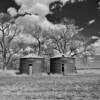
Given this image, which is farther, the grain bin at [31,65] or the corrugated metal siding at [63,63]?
the corrugated metal siding at [63,63]

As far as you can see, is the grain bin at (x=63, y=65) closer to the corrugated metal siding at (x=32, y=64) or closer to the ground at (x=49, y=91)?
the corrugated metal siding at (x=32, y=64)

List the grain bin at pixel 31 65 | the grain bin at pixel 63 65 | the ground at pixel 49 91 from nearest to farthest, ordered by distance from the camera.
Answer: the ground at pixel 49 91
the grain bin at pixel 31 65
the grain bin at pixel 63 65

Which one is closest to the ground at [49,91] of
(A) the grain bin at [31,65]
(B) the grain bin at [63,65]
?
(A) the grain bin at [31,65]

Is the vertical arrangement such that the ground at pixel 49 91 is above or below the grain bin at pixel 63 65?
below

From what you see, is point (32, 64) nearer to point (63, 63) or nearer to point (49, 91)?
point (63, 63)

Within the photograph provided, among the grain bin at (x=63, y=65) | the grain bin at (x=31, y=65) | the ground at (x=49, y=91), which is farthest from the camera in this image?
the grain bin at (x=63, y=65)

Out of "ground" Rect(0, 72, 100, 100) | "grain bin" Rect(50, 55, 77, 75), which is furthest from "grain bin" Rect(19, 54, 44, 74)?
"ground" Rect(0, 72, 100, 100)

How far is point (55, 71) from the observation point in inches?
1398

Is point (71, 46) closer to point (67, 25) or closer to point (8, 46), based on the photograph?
point (67, 25)

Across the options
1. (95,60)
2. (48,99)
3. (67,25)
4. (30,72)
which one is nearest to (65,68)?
(30,72)

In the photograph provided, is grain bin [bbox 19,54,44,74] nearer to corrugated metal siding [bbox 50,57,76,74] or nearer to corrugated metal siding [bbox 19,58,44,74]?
corrugated metal siding [bbox 19,58,44,74]

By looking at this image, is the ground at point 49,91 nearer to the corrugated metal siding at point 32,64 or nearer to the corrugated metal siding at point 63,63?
the corrugated metal siding at point 32,64

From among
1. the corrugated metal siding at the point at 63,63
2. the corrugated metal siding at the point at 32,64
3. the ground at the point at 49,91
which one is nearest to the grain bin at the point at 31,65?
the corrugated metal siding at the point at 32,64

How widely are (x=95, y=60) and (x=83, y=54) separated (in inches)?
3765
